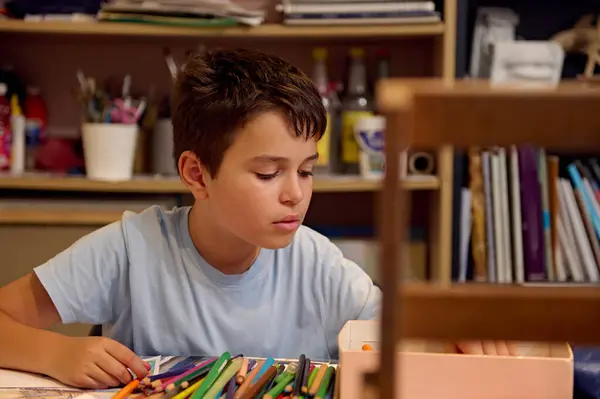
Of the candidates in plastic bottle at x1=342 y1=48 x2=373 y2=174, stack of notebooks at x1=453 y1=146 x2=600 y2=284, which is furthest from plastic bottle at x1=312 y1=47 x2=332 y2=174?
stack of notebooks at x1=453 y1=146 x2=600 y2=284

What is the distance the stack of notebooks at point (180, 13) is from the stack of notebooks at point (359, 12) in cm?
11

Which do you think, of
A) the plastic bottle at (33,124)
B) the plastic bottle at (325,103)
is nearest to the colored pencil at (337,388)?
the plastic bottle at (325,103)

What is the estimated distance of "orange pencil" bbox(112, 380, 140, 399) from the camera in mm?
746

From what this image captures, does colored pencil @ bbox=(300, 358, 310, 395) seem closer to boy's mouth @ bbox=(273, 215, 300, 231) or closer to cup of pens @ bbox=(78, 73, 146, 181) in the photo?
boy's mouth @ bbox=(273, 215, 300, 231)

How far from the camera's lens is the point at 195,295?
42.8 inches

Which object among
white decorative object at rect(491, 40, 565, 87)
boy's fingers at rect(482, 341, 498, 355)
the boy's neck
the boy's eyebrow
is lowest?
boy's fingers at rect(482, 341, 498, 355)

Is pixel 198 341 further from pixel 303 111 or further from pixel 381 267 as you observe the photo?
pixel 381 267

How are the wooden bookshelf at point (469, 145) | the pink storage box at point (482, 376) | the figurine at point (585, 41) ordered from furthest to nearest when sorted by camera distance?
the figurine at point (585, 41) < the pink storage box at point (482, 376) < the wooden bookshelf at point (469, 145)

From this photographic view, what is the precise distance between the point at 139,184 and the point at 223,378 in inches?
44.9

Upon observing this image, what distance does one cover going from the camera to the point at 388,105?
0.38 m

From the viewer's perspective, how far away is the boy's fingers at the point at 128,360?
81 centimetres

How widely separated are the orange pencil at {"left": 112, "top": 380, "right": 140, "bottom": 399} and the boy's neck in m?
0.33

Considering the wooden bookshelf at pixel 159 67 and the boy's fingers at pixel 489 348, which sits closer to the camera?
the boy's fingers at pixel 489 348

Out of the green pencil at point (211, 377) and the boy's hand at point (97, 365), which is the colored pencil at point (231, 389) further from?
the boy's hand at point (97, 365)
